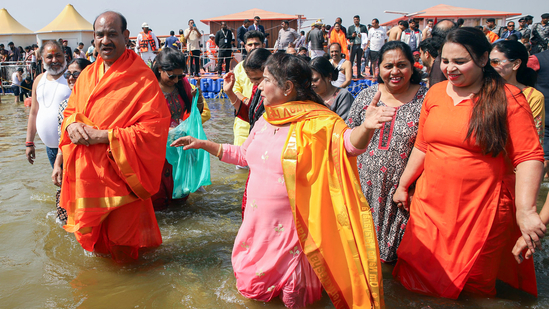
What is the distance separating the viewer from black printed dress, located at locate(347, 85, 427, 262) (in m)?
3.17

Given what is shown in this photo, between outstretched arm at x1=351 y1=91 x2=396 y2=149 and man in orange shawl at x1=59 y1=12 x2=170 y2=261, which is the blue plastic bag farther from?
outstretched arm at x1=351 y1=91 x2=396 y2=149

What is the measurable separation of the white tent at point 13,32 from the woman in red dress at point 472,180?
31962 millimetres

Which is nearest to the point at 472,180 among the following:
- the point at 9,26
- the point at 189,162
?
the point at 189,162

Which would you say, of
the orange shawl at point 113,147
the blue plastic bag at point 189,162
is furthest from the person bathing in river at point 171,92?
the orange shawl at point 113,147

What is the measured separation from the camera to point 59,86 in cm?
427

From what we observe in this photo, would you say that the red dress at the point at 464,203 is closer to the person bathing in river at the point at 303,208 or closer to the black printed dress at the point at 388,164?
the black printed dress at the point at 388,164

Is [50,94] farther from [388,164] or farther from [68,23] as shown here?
[68,23]

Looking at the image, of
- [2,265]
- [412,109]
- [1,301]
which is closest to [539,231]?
[412,109]

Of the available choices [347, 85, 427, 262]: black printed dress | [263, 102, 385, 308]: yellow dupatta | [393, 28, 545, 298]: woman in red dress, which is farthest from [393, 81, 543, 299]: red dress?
[263, 102, 385, 308]: yellow dupatta

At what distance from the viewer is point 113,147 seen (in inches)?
120

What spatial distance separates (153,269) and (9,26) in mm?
31639

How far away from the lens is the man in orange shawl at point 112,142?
3100mm

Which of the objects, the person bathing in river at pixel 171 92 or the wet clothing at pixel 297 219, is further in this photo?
the person bathing in river at pixel 171 92

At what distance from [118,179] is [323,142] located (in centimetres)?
167
